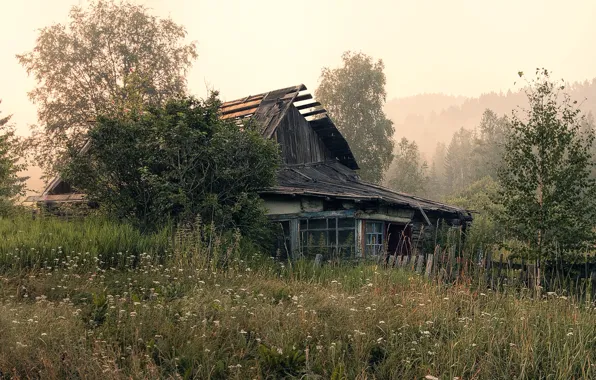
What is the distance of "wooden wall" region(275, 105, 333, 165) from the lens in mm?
17906

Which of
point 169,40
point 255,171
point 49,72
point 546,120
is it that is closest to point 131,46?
point 169,40

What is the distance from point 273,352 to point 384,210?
10376mm

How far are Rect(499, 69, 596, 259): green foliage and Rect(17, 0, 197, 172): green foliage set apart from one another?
2328 cm

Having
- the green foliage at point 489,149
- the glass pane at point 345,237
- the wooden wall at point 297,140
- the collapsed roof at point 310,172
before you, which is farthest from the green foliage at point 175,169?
the green foliage at point 489,149

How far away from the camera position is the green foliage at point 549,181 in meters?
9.52

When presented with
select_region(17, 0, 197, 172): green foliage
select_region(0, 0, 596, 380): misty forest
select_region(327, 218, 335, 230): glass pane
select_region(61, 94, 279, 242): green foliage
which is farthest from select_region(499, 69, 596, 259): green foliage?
select_region(17, 0, 197, 172): green foliage

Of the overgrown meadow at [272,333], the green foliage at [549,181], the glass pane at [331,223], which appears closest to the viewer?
the overgrown meadow at [272,333]

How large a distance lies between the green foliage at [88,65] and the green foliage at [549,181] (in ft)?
76.4

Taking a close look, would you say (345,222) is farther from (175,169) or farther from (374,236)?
(175,169)

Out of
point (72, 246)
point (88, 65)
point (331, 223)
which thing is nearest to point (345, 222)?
point (331, 223)

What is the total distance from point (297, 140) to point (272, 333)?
14471 mm

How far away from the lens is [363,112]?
36406mm

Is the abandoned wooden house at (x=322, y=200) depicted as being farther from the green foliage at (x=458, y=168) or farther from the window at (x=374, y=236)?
the green foliage at (x=458, y=168)

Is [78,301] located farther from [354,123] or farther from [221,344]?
[354,123]
